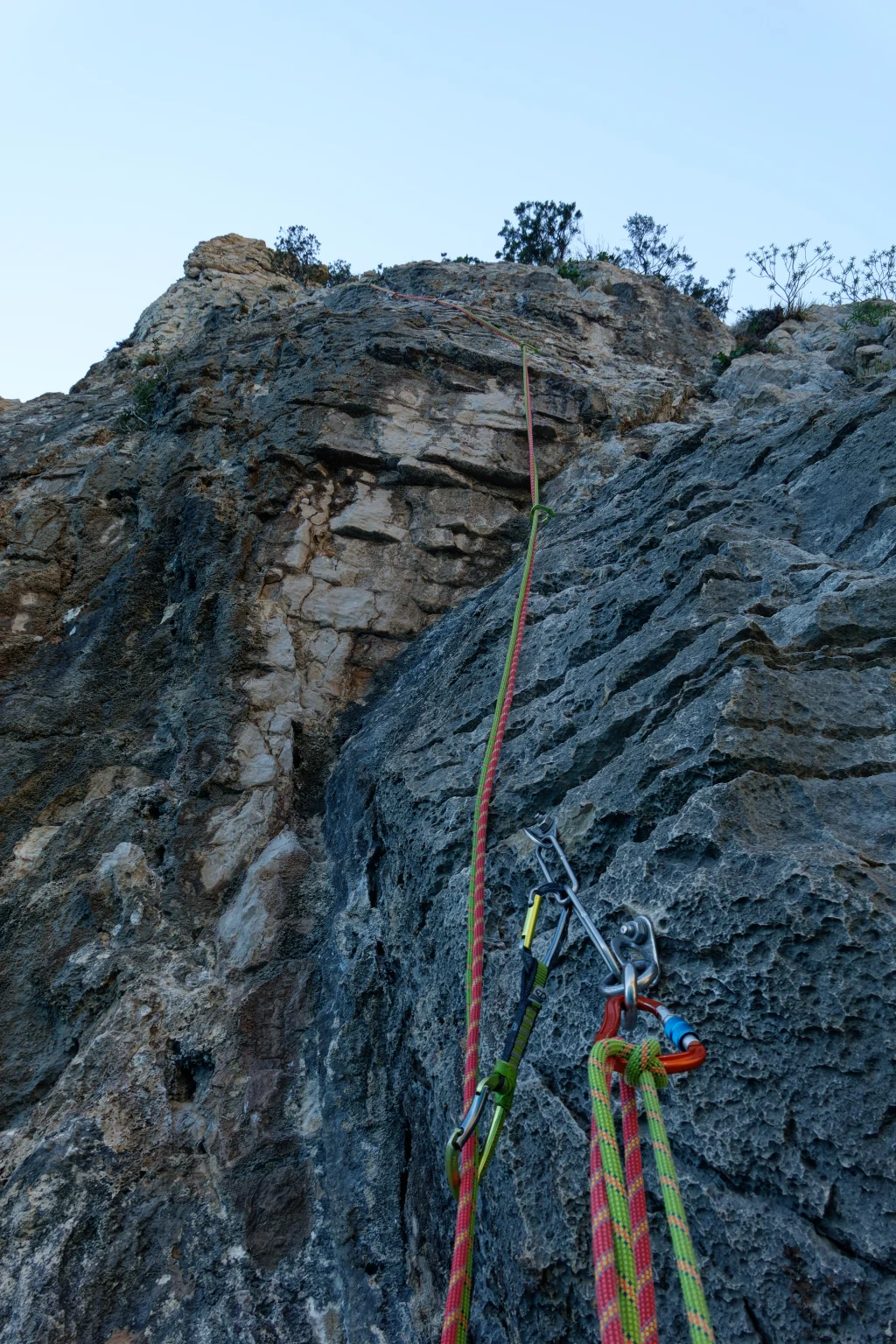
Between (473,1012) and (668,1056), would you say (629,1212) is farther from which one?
(473,1012)

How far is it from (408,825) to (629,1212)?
2015mm

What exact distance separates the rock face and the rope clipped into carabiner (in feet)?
1.26

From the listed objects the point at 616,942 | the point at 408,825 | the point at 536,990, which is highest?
the point at 616,942

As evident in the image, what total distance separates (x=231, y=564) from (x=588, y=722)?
9.80 ft

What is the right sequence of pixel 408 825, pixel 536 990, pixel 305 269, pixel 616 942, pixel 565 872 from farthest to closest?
1. pixel 305 269
2. pixel 408 825
3. pixel 565 872
4. pixel 536 990
5. pixel 616 942

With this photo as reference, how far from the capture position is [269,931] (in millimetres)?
3676

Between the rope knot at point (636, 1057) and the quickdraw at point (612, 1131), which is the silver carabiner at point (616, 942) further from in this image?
the rope knot at point (636, 1057)

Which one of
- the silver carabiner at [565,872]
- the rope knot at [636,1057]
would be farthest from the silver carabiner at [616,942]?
the rope knot at [636,1057]

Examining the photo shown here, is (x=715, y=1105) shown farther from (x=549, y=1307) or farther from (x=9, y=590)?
(x=9, y=590)

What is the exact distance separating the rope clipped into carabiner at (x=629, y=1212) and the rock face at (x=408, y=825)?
15.2 inches

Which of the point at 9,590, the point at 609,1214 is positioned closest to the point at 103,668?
the point at 9,590

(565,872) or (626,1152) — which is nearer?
(626,1152)

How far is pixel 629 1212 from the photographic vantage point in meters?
1.42

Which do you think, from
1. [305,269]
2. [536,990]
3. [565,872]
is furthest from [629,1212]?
[305,269]
